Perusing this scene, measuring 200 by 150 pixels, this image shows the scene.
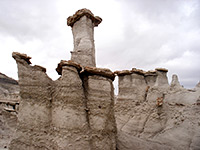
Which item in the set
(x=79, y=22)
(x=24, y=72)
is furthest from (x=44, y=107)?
(x=79, y=22)

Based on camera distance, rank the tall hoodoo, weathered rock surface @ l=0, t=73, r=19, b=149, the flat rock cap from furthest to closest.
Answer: weathered rock surface @ l=0, t=73, r=19, b=149 → the flat rock cap → the tall hoodoo

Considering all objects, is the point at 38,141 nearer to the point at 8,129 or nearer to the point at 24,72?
the point at 24,72

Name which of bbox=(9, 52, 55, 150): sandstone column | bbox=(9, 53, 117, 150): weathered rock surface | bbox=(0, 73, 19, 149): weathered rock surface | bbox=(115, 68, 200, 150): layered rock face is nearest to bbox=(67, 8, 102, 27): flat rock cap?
bbox=(9, 53, 117, 150): weathered rock surface

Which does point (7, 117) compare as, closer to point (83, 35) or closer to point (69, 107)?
point (83, 35)

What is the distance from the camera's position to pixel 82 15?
6.82 metres

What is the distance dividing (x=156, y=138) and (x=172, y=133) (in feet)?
2.88

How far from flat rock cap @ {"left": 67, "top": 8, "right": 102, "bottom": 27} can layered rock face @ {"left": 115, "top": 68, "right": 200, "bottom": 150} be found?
4508mm

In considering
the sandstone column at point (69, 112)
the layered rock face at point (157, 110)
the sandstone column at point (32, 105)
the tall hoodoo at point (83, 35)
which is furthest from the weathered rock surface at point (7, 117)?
the layered rock face at point (157, 110)

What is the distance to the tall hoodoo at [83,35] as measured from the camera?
20.3 ft

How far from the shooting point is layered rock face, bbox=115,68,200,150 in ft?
26.3

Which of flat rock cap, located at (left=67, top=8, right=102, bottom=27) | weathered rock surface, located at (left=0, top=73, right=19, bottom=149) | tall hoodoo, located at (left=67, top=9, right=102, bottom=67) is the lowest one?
weathered rock surface, located at (left=0, top=73, right=19, bottom=149)

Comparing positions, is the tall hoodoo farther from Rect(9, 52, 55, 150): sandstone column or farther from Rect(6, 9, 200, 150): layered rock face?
Rect(9, 52, 55, 150): sandstone column

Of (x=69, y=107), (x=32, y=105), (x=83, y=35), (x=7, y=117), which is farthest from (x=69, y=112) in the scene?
(x=7, y=117)

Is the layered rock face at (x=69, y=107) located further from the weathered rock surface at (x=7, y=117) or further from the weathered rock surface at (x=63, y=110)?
the weathered rock surface at (x=7, y=117)
